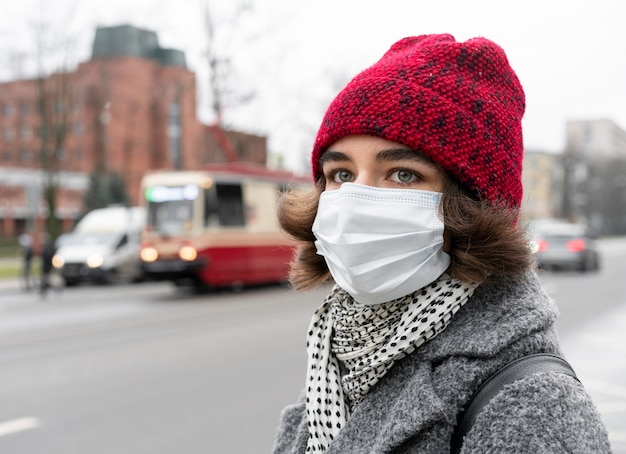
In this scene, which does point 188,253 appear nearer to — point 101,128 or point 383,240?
point 383,240

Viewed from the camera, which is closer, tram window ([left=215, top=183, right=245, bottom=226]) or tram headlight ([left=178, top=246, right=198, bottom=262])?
tram headlight ([left=178, top=246, right=198, bottom=262])

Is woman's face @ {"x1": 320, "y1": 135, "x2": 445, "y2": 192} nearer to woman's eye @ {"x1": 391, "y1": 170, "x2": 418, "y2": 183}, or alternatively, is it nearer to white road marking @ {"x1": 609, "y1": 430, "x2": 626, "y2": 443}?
woman's eye @ {"x1": 391, "y1": 170, "x2": 418, "y2": 183}

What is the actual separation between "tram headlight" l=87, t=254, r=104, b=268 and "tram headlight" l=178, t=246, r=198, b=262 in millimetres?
5408

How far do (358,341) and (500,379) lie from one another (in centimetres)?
35

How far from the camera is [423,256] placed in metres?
1.44

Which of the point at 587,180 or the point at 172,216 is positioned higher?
the point at 587,180

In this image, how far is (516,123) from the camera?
1.43 m

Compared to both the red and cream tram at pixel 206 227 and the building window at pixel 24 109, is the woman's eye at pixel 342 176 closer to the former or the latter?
the red and cream tram at pixel 206 227

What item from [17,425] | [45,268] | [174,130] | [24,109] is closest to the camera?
[17,425]

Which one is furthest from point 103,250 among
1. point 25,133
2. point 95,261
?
point 25,133

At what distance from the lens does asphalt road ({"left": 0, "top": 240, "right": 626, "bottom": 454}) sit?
17.3 ft

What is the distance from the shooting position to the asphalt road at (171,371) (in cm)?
527

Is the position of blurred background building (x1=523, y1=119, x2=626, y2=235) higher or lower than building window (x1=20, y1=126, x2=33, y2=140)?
lower

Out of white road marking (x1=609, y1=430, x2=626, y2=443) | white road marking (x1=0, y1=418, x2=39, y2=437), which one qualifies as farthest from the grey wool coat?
white road marking (x1=0, y1=418, x2=39, y2=437)
